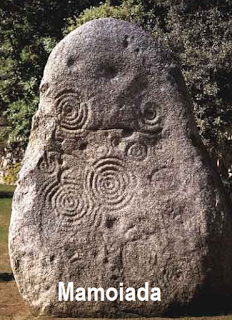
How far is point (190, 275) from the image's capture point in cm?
570

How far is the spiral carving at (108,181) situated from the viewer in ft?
19.4

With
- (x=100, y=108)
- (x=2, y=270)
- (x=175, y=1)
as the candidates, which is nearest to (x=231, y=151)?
(x=175, y=1)

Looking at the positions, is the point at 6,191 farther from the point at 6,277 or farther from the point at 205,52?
the point at 6,277

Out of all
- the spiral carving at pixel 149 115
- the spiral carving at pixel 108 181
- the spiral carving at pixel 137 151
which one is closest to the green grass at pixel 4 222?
the spiral carving at pixel 108 181

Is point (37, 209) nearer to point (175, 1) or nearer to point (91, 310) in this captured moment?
point (91, 310)

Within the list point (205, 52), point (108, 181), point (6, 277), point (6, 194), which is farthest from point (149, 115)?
point (6, 194)

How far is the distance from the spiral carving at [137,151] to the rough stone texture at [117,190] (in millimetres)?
10

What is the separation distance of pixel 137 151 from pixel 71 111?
81 cm

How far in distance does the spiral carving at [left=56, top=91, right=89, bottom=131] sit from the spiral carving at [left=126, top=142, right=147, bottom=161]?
55 centimetres

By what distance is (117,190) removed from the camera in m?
5.91

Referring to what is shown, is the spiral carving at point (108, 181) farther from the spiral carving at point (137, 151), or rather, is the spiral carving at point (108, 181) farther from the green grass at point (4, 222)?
the green grass at point (4, 222)

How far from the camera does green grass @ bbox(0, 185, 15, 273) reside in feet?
28.0

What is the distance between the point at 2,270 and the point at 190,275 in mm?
3363

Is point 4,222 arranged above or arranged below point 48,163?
below
